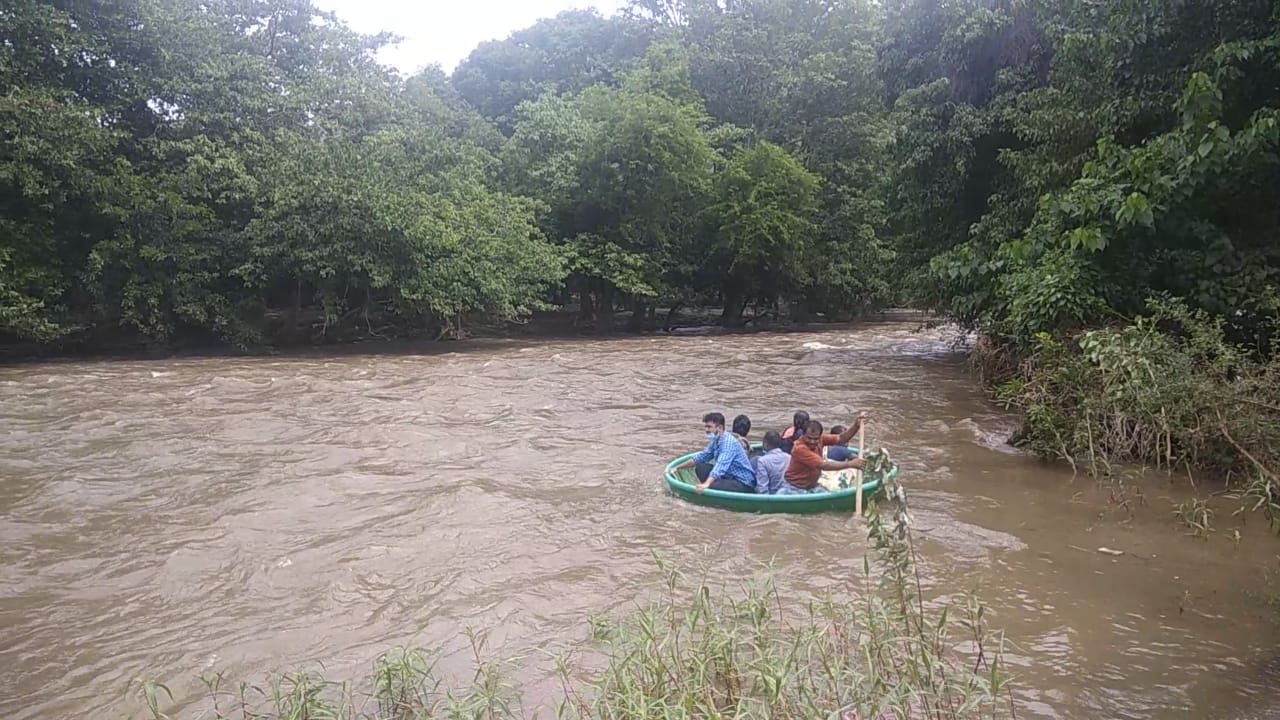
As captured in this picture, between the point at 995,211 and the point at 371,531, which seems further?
the point at 995,211

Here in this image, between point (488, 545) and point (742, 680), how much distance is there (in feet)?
11.6

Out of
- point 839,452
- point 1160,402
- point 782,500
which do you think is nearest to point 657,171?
point 839,452

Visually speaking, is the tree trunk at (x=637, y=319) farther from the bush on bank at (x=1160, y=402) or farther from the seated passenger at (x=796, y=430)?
the bush on bank at (x=1160, y=402)

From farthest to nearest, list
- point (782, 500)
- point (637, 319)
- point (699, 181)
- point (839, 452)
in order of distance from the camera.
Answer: point (637, 319), point (699, 181), point (839, 452), point (782, 500)

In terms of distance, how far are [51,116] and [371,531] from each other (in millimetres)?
15005

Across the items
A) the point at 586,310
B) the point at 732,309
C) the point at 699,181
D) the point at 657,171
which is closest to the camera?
the point at 657,171

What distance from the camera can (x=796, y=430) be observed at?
8.49 metres

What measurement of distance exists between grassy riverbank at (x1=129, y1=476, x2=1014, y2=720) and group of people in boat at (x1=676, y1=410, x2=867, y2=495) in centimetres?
298

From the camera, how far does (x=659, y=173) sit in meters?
25.2

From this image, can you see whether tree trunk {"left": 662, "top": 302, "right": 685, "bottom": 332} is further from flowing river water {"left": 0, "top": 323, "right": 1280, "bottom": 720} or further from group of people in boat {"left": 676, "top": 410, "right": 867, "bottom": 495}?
group of people in boat {"left": 676, "top": 410, "right": 867, "bottom": 495}

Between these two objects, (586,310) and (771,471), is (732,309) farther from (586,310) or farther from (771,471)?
(771,471)

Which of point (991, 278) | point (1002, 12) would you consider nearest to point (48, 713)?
point (991, 278)

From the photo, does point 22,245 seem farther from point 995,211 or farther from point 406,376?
point 995,211

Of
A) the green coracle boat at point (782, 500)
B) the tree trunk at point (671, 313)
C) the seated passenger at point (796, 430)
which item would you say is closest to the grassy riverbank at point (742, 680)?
the green coracle boat at point (782, 500)
